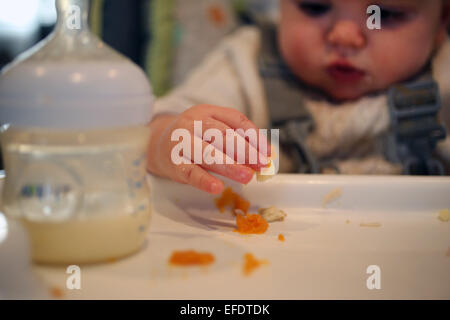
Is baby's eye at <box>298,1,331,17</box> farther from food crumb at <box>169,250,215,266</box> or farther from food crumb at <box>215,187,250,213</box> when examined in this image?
food crumb at <box>169,250,215,266</box>

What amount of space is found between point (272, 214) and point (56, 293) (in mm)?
291

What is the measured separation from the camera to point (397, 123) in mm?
902

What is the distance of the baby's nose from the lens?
0.81 m

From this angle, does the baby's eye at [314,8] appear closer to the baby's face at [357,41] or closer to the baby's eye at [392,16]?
the baby's face at [357,41]

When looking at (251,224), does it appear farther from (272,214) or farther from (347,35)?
(347,35)

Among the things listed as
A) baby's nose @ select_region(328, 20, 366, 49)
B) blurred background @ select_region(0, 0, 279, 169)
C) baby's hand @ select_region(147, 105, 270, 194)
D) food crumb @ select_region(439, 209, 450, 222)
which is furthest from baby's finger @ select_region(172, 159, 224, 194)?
blurred background @ select_region(0, 0, 279, 169)

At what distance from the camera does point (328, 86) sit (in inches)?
36.7

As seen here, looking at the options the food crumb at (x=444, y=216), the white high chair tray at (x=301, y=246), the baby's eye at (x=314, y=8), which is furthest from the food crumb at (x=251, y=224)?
the baby's eye at (x=314, y=8)

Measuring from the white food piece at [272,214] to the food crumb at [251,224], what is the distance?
23 millimetres

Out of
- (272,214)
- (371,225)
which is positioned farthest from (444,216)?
(272,214)

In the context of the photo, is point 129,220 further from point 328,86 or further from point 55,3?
point 328,86

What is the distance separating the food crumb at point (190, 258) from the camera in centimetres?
44

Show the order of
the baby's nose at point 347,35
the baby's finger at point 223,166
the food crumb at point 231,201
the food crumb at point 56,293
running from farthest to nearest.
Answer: the baby's nose at point 347,35 < the food crumb at point 231,201 < the baby's finger at point 223,166 < the food crumb at point 56,293
